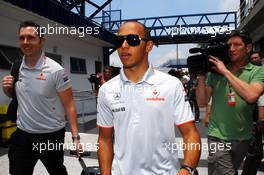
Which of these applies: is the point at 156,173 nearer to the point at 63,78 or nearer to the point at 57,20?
the point at 63,78

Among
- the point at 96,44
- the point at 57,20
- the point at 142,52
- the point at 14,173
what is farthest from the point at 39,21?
the point at 142,52

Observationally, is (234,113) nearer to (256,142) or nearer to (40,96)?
(256,142)

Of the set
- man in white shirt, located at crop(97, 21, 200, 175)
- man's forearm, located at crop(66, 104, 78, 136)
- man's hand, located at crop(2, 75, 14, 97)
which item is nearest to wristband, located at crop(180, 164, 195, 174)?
man in white shirt, located at crop(97, 21, 200, 175)

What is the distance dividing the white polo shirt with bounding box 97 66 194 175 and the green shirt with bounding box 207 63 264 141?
1186mm

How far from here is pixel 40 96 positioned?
123 inches

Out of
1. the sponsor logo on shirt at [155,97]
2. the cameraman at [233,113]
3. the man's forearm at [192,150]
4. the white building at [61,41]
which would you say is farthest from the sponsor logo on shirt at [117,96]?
the white building at [61,41]

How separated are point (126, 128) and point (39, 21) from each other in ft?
31.2

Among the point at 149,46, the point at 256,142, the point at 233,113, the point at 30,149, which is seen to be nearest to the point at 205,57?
the point at 233,113

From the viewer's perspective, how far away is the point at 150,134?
1952mm

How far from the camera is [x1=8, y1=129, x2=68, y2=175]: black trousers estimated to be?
10.4ft

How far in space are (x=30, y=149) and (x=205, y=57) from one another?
1.86m

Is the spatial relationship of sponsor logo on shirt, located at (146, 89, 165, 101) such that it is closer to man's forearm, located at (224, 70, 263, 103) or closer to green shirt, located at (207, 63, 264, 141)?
man's forearm, located at (224, 70, 263, 103)

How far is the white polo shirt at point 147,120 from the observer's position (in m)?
1.94

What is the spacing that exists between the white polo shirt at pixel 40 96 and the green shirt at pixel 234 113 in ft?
4.81
